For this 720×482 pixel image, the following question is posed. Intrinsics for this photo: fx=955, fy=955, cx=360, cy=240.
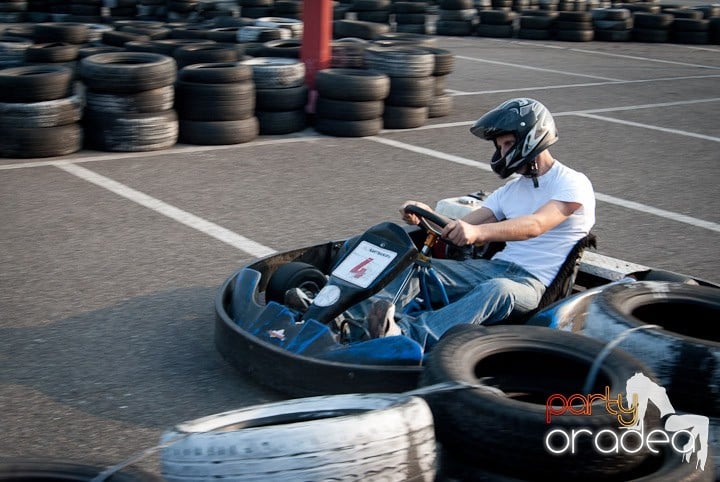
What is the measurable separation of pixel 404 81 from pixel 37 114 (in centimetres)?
341

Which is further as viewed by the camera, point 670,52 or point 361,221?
point 670,52

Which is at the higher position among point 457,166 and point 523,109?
point 523,109

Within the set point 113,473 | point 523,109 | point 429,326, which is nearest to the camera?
point 113,473

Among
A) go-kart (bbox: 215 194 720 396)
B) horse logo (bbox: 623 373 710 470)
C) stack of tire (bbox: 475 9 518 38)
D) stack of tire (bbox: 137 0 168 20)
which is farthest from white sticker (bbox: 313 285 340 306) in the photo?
stack of tire (bbox: 475 9 518 38)

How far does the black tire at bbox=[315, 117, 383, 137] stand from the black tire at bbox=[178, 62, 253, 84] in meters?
0.92

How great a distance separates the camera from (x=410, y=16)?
1772cm

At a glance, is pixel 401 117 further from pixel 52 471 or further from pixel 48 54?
pixel 52 471

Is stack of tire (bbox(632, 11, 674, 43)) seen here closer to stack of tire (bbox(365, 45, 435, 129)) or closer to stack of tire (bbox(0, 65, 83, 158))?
stack of tire (bbox(365, 45, 435, 129))

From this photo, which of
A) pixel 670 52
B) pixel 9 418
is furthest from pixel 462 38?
pixel 9 418

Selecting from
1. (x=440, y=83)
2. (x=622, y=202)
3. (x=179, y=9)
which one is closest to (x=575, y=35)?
(x=179, y=9)

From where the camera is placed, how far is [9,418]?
346cm

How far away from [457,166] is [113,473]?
224 inches

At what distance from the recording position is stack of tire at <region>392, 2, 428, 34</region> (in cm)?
1769

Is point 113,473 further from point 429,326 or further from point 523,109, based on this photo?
point 523,109
